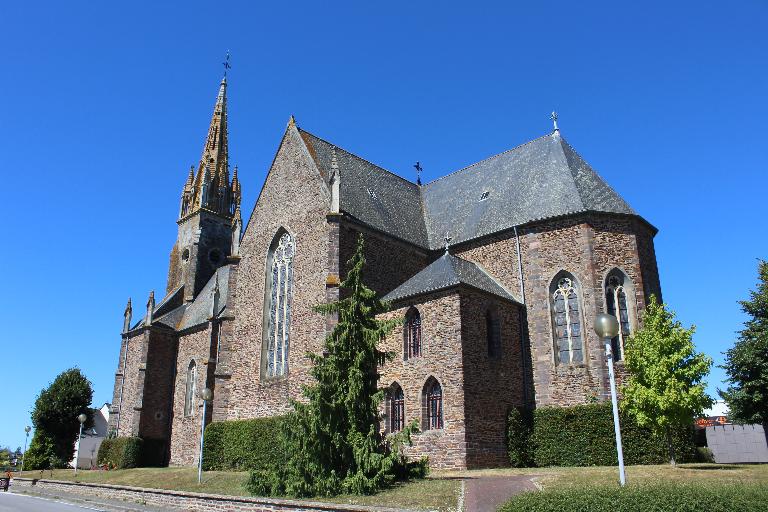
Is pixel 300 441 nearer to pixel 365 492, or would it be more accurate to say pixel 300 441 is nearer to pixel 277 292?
pixel 365 492

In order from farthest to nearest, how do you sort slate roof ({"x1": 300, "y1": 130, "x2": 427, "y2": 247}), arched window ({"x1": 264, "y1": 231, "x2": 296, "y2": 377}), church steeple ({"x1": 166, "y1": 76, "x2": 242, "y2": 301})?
church steeple ({"x1": 166, "y1": 76, "x2": 242, "y2": 301}), slate roof ({"x1": 300, "y1": 130, "x2": 427, "y2": 247}), arched window ({"x1": 264, "y1": 231, "x2": 296, "y2": 377})

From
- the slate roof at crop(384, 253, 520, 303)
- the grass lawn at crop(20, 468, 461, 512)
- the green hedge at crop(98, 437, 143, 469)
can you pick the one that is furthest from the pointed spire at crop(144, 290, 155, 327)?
the slate roof at crop(384, 253, 520, 303)

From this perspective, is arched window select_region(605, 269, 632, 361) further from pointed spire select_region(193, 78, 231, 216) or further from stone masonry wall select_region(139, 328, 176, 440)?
pointed spire select_region(193, 78, 231, 216)

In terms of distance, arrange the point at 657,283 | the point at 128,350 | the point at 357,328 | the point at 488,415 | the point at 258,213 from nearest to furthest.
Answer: the point at 357,328 → the point at 488,415 → the point at 657,283 → the point at 258,213 → the point at 128,350

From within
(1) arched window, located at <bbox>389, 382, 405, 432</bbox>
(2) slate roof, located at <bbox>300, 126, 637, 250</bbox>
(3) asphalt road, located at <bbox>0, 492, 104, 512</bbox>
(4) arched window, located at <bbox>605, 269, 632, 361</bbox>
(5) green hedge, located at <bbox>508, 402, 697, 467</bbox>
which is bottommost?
(3) asphalt road, located at <bbox>0, 492, 104, 512</bbox>

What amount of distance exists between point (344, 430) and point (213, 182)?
38.4 meters

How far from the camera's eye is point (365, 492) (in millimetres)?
16547

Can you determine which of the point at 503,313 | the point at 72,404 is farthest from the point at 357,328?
the point at 72,404

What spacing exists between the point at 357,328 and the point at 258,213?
15.8 meters

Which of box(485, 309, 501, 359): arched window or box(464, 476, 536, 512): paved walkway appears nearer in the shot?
box(464, 476, 536, 512): paved walkway

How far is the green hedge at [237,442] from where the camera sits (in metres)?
27.7

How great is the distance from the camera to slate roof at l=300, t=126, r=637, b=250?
28.2m

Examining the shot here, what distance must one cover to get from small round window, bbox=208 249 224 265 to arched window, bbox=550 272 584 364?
31.5 metres

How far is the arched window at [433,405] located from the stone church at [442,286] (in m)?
0.06
